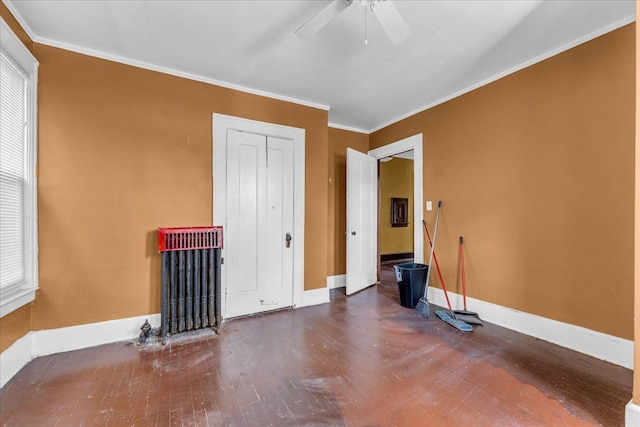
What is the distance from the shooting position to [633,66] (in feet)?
7.38

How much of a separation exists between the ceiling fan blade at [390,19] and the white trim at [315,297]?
3.06 meters

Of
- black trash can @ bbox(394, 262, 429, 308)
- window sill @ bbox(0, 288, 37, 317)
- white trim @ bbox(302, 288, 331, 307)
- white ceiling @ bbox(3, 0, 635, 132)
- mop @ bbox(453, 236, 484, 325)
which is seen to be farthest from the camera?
white trim @ bbox(302, 288, 331, 307)

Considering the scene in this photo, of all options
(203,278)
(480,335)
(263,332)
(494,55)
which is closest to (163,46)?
(203,278)

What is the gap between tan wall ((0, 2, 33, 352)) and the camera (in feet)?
6.84

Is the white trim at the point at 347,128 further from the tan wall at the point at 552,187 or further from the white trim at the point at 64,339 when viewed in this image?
the white trim at the point at 64,339

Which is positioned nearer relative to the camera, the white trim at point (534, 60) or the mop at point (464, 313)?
the white trim at point (534, 60)

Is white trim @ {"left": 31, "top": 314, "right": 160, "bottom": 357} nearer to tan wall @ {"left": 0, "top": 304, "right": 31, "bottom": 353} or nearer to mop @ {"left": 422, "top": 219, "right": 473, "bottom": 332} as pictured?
tan wall @ {"left": 0, "top": 304, "right": 31, "bottom": 353}

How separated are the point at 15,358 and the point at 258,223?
232cm

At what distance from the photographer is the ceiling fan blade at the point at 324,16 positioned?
1.78 m

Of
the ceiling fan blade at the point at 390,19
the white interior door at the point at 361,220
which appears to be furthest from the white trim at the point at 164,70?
the ceiling fan blade at the point at 390,19

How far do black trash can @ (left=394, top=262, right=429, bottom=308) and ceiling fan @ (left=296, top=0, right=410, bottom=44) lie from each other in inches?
106

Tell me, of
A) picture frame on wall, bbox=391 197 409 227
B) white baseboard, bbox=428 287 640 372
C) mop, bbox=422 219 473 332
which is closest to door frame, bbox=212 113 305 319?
mop, bbox=422 219 473 332

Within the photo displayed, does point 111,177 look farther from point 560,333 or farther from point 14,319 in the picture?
point 560,333

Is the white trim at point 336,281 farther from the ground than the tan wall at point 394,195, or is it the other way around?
the tan wall at point 394,195
